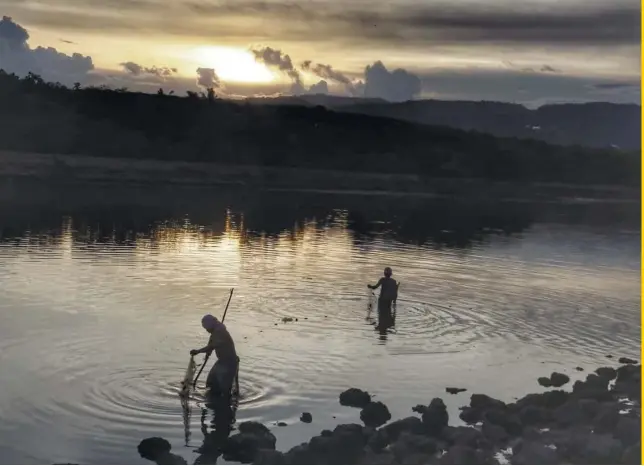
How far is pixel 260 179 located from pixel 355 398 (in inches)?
2634

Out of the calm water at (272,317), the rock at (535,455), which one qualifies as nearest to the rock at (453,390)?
the calm water at (272,317)

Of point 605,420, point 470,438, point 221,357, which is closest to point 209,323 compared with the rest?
point 221,357

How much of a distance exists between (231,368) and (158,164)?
69.0 meters

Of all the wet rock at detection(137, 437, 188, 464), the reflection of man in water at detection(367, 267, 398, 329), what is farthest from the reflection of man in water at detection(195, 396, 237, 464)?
the reflection of man in water at detection(367, 267, 398, 329)

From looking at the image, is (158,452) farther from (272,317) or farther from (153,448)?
(272,317)

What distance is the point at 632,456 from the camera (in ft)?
39.0

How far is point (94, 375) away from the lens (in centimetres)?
1616

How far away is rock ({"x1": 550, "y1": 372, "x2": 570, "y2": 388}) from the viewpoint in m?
17.4

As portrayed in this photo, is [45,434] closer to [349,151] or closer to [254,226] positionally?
[254,226]

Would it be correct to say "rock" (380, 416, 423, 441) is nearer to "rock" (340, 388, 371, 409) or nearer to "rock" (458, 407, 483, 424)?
"rock" (458, 407, 483, 424)

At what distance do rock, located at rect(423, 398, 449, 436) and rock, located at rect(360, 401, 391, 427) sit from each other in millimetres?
696

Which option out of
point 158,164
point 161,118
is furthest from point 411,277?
point 161,118

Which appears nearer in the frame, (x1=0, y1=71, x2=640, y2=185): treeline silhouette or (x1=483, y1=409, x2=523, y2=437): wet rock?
(x1=483, y1=409, x2=523, y2=437): wet rock

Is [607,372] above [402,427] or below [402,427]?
below
